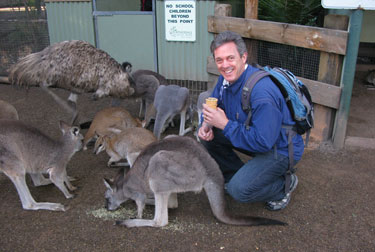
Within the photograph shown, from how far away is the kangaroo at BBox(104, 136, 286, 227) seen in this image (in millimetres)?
2881

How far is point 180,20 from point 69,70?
2237 millimetres

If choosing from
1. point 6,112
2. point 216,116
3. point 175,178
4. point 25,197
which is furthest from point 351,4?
point 6,112

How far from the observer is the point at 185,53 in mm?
6176

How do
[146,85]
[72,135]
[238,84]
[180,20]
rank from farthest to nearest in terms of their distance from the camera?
1. [180,20]
2. [146,85]
3. [72,135]
4. [238,84]

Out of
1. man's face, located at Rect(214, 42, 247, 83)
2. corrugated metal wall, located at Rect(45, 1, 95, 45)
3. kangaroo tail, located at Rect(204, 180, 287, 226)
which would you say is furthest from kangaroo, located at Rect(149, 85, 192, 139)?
corrugated metal wall, located at Rect(45, 1, 95, 45)

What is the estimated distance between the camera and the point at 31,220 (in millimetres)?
3158

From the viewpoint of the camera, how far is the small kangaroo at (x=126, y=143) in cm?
381

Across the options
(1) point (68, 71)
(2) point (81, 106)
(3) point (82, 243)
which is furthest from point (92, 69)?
(3) point (82, 243)

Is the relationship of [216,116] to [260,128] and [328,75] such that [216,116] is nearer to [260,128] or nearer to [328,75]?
[260,128]

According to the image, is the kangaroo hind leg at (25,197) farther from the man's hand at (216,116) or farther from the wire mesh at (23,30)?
the wire mesh at (23,30)

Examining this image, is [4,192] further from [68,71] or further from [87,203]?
[68,71]

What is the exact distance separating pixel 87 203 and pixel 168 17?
369 cm

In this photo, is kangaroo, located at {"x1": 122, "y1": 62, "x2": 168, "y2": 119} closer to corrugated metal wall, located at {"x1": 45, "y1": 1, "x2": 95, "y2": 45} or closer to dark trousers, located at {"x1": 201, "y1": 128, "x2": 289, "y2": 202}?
corrugated metal wall, located at {"x1": 45, "y1": 1, "x2": 95, "y2": 45}

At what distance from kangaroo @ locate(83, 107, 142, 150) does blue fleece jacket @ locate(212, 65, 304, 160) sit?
6.66ft
